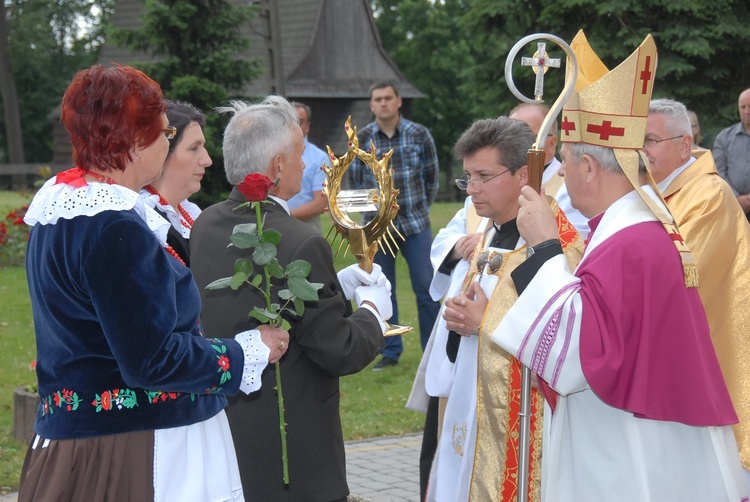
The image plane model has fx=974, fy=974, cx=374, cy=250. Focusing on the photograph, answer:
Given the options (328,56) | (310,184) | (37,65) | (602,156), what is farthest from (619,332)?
(37,65)

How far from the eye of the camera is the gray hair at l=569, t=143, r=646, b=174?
3135 mm

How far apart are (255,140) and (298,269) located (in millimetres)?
655

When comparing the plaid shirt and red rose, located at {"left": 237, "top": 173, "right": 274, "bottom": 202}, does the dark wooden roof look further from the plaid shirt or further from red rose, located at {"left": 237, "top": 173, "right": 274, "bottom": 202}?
red rose, located at {"left": 237, "top": 173, "right": 274, "bottom": 202}

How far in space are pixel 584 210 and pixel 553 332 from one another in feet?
1.59

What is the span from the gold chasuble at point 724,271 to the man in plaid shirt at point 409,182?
13.2ft

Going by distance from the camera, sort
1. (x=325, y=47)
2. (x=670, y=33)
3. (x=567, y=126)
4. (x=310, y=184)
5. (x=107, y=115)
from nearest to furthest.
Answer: (x=107, y=115) < (x=567, y=126) < (x=310, y=184) < (x=670, y=33) < (x=325, y=47)

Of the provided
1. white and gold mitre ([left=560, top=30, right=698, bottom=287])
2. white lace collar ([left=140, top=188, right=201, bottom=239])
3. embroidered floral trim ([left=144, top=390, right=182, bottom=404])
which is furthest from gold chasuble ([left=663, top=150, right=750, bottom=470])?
embroidered floral trim ([left=144, top=390, right=182, bottom=404])

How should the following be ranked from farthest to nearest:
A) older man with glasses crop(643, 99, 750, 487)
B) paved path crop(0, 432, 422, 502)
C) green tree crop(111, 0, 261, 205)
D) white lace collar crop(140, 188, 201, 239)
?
green tree crop(111, 0, 261, 205)
paved path crop(0, 432, 422, 502)
older man with glasses crop(643, 99, 750, 487)
white lace collar crop(140, 188, 201, 239)

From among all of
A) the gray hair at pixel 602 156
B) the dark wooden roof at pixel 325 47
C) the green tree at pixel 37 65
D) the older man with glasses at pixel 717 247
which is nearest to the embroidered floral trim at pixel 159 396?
the gray hair at pixel 602 156

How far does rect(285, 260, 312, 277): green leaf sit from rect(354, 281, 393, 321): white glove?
0.53 meters

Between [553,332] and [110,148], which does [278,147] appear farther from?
[553,332]

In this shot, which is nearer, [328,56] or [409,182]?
[409,182]

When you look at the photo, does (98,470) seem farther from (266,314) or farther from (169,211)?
(169,211)

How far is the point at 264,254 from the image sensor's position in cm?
303
